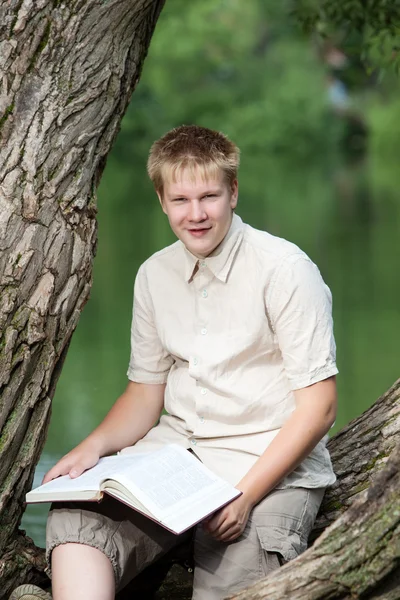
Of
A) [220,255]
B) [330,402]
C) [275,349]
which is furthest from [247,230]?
[330,402]

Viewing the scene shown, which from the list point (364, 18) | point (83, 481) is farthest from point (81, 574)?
point (364, 18)

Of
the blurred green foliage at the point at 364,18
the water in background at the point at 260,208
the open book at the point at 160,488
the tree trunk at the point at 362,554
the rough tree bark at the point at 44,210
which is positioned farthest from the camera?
the water in background at the point at 260,208

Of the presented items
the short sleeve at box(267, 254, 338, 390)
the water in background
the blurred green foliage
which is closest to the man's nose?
the short sleeve at box(267, 254, 338, 390)

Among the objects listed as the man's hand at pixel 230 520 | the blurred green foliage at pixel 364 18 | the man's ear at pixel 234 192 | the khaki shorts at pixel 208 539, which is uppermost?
the blurred green foliage at pixel 364 18

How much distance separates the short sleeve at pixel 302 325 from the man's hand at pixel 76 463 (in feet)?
1.99

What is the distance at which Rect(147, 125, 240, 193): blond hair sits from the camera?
2.74 meters

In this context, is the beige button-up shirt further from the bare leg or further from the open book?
the bare leg

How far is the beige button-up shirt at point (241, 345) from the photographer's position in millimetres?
2688

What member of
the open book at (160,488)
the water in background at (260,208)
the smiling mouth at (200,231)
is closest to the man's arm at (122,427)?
the open book at (160,488)

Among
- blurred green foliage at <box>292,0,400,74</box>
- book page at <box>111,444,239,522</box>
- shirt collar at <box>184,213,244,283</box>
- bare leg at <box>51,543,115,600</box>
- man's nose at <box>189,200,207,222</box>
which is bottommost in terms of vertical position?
bare leg at <box>51,543,115,600</box>

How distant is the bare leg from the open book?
5.5 inches

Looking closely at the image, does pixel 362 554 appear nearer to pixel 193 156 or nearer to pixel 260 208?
pixel 193 156

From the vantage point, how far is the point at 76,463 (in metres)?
2.85

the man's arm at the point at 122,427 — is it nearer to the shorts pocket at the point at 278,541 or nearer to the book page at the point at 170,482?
the book page at the point at 170,482
